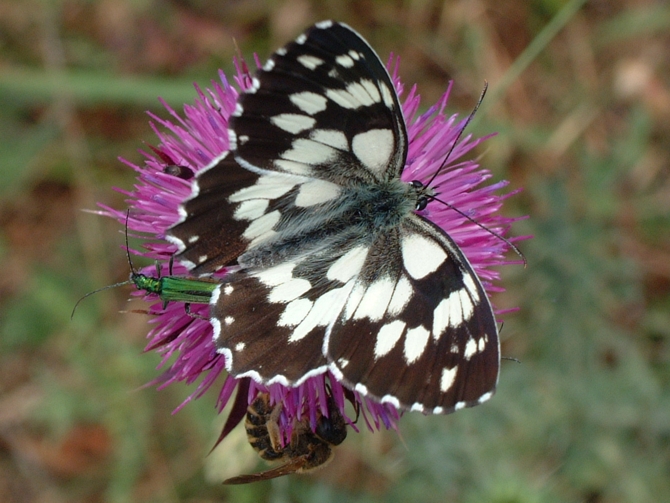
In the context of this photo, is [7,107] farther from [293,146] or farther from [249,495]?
[293,146]

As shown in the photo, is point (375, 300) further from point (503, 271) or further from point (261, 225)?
point (503, 271)

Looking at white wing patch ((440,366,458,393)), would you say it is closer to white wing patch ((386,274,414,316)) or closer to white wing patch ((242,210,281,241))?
white wing patch ((386,274,414,316))

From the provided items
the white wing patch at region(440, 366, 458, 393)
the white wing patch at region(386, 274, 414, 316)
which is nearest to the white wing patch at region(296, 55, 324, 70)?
the white wing patch at region(386, 274, 414, 316)

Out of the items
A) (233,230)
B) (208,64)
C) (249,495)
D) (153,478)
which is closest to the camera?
(233,230)

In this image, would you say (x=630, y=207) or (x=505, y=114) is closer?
(x=630, y=207)

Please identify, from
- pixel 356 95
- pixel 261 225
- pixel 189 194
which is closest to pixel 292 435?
pixel 261 225

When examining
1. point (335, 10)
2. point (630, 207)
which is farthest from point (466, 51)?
point (630, 207)
